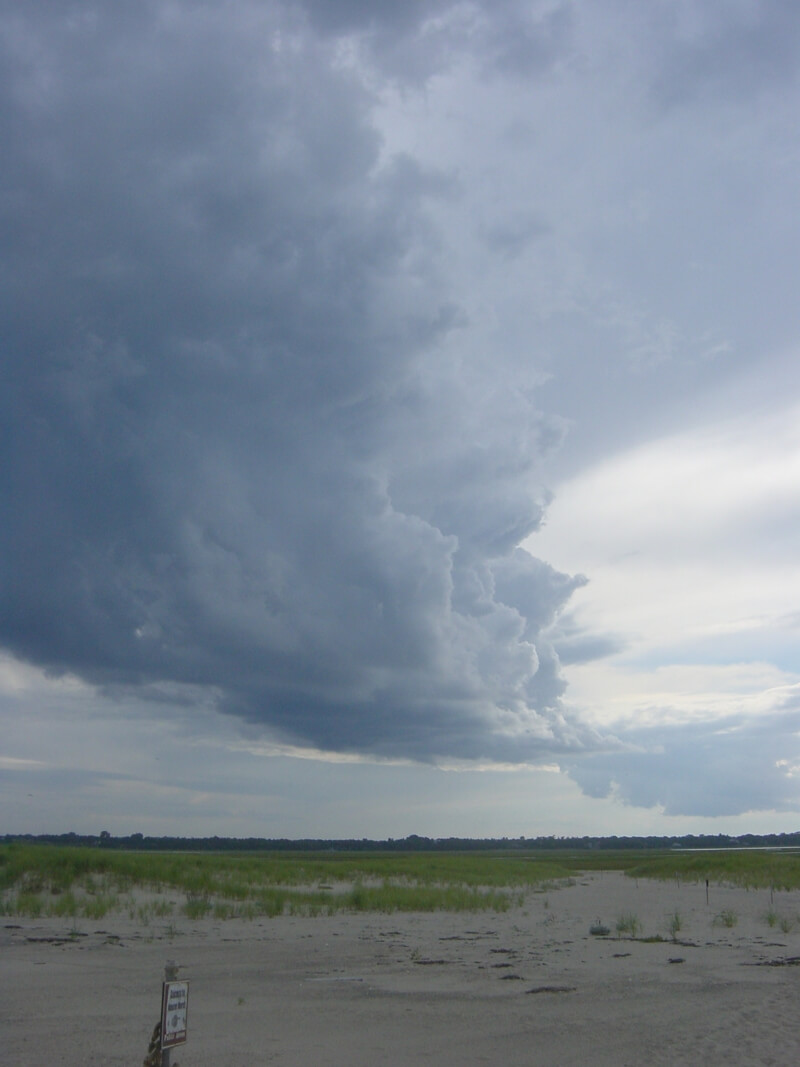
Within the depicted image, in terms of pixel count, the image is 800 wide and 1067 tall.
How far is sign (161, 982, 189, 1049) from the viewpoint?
6.70 m

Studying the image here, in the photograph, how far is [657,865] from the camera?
228ft

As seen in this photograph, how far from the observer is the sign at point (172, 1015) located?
670 cm

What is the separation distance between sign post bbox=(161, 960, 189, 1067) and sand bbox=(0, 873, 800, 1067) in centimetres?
414

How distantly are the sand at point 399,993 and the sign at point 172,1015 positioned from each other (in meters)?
4.19

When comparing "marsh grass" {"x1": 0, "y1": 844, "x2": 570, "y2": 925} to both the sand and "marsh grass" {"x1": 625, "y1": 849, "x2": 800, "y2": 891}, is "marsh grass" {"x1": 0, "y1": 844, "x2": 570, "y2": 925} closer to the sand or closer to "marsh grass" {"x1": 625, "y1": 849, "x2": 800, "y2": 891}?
the sand

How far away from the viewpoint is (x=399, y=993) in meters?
15.3

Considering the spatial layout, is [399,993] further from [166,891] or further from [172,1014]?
[166,891]

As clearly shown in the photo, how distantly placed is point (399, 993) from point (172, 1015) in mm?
9756

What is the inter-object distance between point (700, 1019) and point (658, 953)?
8.39 metres

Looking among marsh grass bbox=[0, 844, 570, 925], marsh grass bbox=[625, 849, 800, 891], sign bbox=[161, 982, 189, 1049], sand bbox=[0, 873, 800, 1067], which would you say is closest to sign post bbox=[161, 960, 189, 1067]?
sign bbox=[161, 982, 189, 1049]

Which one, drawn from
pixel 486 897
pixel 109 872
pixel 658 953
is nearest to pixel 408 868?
pixel 486 897

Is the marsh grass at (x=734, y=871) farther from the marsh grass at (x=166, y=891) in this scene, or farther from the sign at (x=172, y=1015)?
the sign at (x=172, y=1015)

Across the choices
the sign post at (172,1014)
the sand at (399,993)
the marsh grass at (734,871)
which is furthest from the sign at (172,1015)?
the marsh grass at (734,871)

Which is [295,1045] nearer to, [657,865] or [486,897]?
[486,897]
